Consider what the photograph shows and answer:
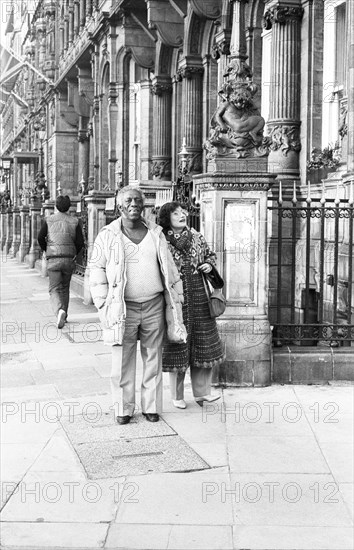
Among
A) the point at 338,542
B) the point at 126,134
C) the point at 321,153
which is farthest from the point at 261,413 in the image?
the point at 126,134

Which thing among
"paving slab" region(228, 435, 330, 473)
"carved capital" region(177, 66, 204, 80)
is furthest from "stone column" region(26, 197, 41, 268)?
"paving slab" region(228, 435, 330, 473)

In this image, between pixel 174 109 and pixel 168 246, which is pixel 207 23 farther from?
pixel 168 246

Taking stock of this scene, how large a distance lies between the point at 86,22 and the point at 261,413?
87.0 ft

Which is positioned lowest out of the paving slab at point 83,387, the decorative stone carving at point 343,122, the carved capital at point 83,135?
the paving slab at point 83,387

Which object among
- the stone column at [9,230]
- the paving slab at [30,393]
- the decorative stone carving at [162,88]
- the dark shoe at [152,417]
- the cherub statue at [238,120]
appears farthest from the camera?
the stone column at [9,230]

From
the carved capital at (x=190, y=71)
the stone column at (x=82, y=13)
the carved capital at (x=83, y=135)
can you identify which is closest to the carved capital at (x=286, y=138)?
the carved capital at (x=190, y=71)

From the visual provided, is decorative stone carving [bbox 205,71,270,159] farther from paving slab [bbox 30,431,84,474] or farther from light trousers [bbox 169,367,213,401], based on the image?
paving slab [bbox 30,431,84,474]

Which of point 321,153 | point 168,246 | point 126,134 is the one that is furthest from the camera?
point 126,134

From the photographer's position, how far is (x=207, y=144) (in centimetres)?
843

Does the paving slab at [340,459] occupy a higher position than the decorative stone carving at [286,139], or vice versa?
the decorative stone carving at [286,139]

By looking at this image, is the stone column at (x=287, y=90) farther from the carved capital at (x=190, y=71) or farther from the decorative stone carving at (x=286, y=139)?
the carved capital at (x=190, y=71)

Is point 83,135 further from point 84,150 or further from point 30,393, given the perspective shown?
point 30,393

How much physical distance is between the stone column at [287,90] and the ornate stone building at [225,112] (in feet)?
0.06

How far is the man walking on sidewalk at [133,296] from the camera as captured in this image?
21.2 ft
